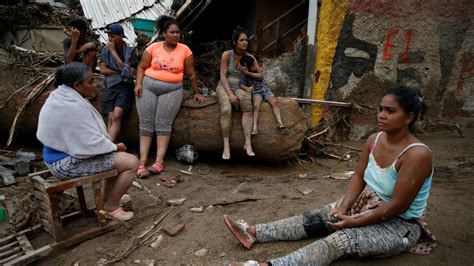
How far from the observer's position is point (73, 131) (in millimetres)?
2803

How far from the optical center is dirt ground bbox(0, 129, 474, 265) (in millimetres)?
2656

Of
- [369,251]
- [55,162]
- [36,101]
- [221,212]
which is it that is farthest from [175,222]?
[36,101]

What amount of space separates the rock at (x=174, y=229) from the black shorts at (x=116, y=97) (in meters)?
2.27

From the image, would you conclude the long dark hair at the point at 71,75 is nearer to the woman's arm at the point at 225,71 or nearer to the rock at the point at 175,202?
the rock at the point at 175,202

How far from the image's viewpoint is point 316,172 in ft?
15.8

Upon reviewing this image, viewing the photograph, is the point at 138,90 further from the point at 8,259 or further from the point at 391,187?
the point at 391,187

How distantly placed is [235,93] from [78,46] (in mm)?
2300

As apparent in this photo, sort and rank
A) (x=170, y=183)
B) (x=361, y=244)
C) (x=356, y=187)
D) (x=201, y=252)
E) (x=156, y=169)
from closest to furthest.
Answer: (x=361, y=244) → (x=356, y=187) → (x=201, y=252) → (x=170, y=183) → (x=156, y=169)

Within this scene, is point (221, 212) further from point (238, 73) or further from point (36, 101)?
point (36, 101)

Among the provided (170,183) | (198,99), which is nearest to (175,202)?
(170,183)

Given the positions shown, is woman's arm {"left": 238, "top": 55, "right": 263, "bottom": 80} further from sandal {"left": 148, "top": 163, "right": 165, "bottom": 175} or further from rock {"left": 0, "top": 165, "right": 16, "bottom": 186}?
rock {"left": 0, "top": 165, "right": 16, "bottom": 186}

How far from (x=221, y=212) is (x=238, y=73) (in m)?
2.15

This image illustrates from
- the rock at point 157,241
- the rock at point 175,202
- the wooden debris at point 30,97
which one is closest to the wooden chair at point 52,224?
the rock at point 157,241

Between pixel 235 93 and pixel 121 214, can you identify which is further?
pixel 235 93
